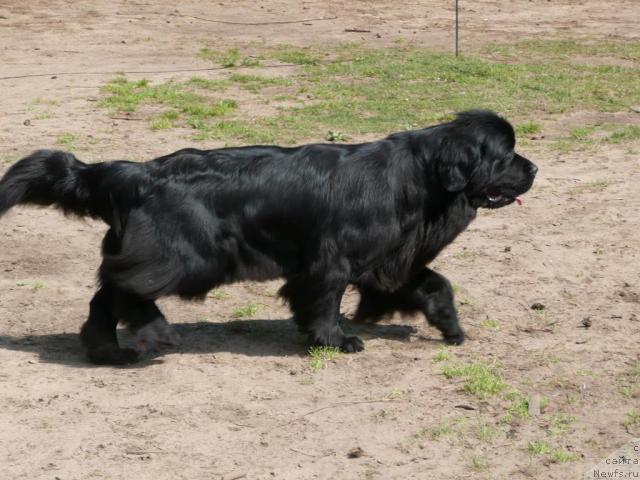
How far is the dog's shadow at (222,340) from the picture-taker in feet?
22.3

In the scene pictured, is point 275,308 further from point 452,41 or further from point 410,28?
point 410,28

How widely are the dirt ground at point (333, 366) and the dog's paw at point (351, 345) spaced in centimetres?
6

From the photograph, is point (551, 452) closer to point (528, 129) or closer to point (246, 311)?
point (246, 311)

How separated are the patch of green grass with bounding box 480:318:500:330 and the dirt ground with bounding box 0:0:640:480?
0.04 meters

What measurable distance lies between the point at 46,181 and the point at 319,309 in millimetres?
1759

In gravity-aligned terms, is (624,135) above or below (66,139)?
below

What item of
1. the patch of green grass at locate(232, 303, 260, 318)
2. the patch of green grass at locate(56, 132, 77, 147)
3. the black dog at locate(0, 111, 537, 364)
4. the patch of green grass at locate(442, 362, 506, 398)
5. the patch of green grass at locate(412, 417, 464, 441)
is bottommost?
the patch of green grass at locate(232, 303, 260, 318)

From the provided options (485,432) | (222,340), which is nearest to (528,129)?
(222,340)

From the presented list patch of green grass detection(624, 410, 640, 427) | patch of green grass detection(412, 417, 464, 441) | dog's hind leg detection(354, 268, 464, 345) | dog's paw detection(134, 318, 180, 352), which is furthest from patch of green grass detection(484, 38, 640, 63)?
patch of green grass detection(412, 417, 464, 441)

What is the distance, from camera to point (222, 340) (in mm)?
7086

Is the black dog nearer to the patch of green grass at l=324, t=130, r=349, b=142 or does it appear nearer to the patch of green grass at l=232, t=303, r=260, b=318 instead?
the patch of green grass at l=232, t=303, r=260, b=318

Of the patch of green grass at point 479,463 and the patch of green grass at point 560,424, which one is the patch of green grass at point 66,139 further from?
the patch of green grass at point 479,463

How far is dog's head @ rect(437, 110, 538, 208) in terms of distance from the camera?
265 inches

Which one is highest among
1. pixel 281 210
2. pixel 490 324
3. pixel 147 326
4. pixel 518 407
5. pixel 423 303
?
pixel 281 210
